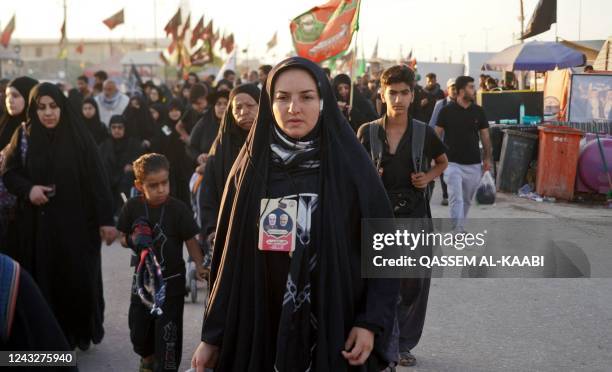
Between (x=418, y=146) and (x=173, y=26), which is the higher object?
(x=173, y=26)

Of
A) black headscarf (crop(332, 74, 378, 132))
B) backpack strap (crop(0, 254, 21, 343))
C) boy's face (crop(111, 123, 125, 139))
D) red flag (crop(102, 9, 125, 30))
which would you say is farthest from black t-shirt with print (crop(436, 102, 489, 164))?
red flag (crop(102, 9, 125, 30))

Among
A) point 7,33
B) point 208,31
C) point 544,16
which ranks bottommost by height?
point 544,16

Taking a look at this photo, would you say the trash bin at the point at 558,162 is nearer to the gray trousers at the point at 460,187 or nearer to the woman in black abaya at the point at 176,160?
the gray trousers at the point at 460,187

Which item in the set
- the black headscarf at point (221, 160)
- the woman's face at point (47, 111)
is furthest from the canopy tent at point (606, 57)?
the woman's face at point (47, 111)

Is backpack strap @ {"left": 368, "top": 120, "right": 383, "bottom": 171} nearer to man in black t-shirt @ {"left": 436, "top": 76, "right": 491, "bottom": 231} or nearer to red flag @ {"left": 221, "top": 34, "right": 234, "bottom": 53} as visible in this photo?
man in black t-shirt @ {"left": 436, "top": 76, "right": 491, "bottom": 231}

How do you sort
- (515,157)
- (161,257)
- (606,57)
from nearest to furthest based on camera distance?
1. (161,257)
2. (515,157)
3. (606,57)

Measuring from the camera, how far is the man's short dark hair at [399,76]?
551cm

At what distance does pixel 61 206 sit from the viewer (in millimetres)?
5645

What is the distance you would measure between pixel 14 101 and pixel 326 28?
519cm

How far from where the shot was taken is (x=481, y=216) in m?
11.7

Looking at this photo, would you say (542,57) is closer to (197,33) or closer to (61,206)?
(61,206)

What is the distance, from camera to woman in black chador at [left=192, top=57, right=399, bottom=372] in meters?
2.93

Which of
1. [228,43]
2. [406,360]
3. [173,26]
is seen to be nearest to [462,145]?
[406,360]

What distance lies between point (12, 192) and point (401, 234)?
258 cm
